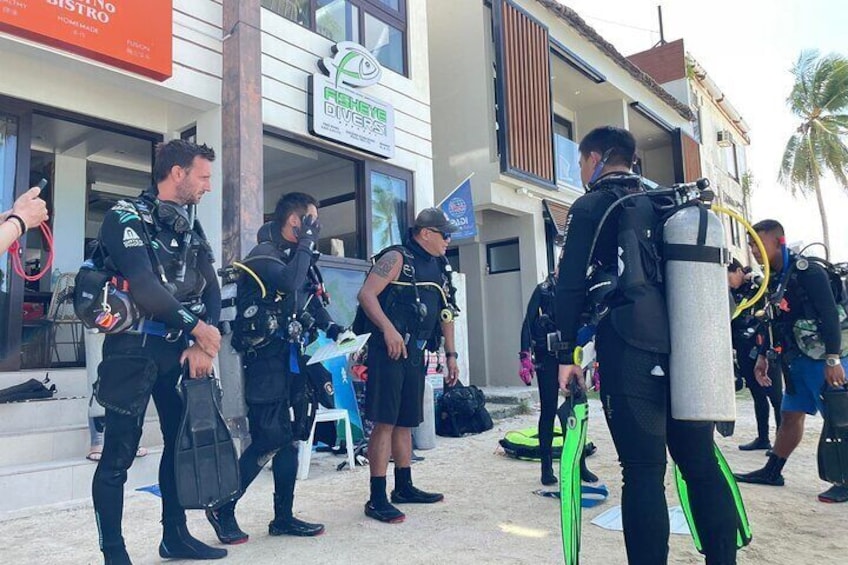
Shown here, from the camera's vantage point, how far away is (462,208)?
31.7 ft

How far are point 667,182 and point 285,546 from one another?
18569mm

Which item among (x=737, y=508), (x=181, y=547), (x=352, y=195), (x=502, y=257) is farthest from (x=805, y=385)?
(x=502, y=257)

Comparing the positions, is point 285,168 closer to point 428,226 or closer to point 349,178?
point 349,178

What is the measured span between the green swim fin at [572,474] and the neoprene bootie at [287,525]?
1589 mm

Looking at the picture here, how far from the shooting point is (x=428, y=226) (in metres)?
4.18

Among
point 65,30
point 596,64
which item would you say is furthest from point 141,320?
point 596,64

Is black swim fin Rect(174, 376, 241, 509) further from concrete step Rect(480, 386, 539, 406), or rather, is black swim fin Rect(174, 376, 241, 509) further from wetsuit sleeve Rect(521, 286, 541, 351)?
concrete step Rect(480, 386, 539, 406)

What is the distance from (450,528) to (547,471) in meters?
1.33

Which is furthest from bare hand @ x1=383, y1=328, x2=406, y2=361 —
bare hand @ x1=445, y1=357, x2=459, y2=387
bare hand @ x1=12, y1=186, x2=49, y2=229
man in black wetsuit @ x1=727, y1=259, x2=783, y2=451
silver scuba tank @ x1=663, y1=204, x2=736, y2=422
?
man in black wetsuit @ x1=727, y1=259, x2=783, y2=451

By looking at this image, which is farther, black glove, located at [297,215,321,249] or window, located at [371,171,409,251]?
window, located at [371,171,409,251]

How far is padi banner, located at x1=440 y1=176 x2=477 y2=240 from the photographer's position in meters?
9.57

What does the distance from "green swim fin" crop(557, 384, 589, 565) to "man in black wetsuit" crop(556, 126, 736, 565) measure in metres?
0.15

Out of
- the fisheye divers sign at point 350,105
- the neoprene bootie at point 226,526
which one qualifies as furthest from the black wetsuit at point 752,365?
the fisheye divers sign at point 350,105

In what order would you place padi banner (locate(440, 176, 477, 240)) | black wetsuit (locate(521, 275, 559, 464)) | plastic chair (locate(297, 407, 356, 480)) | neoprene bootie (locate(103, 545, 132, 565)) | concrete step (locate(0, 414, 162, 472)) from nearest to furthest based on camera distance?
neoprene bootie (locate(103, 545, 132, 565)) → concrete step (locate(0, 414, 162, 472)) → black wetsuit (locate(521, 275, 559, 464)) → plastic chair (locate(297, 407, 356, 480)) → padi banner (locate(440, 176, 477, 240))
